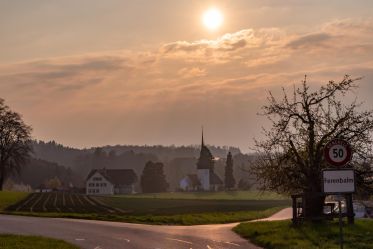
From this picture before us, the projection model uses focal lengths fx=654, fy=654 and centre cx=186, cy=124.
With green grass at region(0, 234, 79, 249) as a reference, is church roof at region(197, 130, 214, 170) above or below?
above

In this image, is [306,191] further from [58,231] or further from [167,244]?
[58,231]

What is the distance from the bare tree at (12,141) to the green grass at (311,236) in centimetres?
6480

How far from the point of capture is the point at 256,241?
89.0 ft

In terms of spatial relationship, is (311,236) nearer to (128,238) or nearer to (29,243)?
(128,238)

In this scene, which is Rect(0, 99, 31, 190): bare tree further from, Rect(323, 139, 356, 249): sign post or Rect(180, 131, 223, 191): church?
Rect(180, 131, 223, 191): church

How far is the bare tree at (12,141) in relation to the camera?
9125 centimetres

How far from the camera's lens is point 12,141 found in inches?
3627

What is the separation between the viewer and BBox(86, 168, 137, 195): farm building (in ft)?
588

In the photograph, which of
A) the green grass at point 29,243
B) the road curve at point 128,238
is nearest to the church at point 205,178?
the road curve at point 128,238

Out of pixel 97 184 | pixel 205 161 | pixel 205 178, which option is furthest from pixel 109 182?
pixel 205 161

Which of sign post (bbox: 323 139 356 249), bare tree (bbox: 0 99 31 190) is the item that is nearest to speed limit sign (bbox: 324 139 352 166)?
sign post (bbox: 323 139 356 249)

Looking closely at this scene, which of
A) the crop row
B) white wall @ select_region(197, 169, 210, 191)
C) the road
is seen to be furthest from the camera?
white wall @ select_region(197, 169, 210, 191)

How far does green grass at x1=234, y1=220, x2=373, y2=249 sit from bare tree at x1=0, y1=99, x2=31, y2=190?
213ft

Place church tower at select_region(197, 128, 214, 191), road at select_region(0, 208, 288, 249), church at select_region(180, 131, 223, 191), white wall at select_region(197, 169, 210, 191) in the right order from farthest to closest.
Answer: church at select_region(180, 131, 223, 191) → church tower at select_region(197, 128, 214, 191) → white wall at select_region(197, 169, 210, 191) → road at select_region(0, 208, 288, 249)
